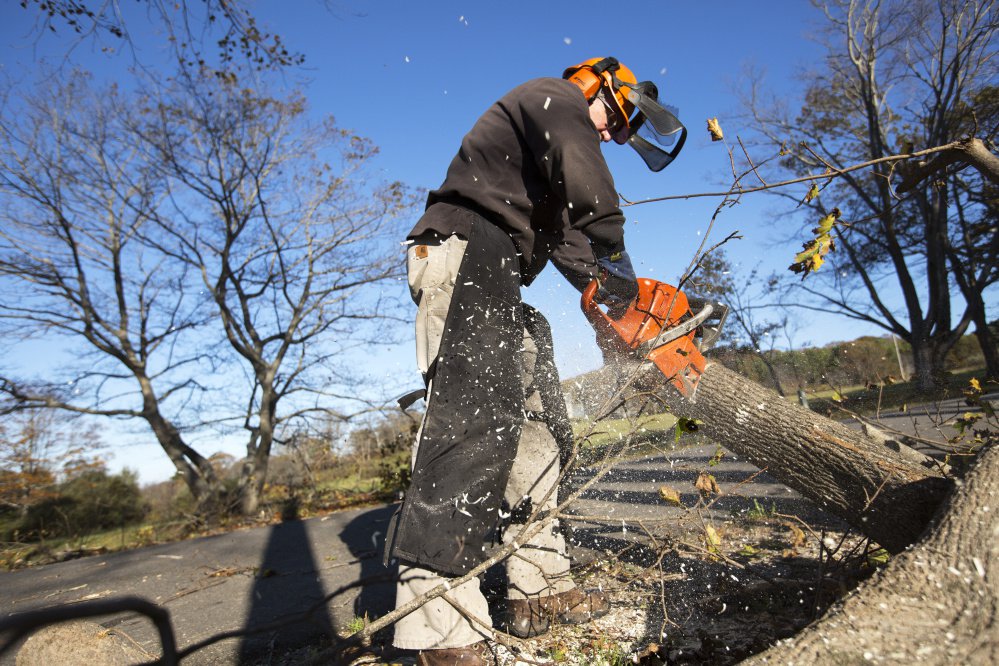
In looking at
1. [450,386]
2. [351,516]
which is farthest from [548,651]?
[351,516]

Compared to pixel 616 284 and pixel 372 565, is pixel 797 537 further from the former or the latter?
pixel 372 565

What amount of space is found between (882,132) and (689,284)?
14.9 metres

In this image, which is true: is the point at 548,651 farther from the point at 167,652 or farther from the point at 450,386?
the point at 167,652

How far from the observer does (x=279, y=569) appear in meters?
4.18

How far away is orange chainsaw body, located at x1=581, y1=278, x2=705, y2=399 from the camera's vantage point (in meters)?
2.59

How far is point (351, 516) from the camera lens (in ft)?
21.3

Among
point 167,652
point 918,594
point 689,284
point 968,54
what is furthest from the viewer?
point 968,54

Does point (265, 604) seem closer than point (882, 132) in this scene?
Yes

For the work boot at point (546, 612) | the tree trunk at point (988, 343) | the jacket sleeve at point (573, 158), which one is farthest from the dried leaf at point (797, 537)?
the tree trunk at point (988, 343)

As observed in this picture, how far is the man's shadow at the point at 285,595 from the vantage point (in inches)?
97.9

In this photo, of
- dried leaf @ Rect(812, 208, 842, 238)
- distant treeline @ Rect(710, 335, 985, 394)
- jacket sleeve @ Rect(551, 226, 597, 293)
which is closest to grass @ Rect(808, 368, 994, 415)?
distant treeline @ Rect(710, 335, 985, 394)

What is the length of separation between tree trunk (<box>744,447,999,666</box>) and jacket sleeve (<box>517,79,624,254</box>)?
55.7 inches

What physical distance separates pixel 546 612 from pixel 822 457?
1230mm

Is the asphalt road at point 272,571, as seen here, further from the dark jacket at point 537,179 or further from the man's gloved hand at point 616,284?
the dark jacket at point 537,179
